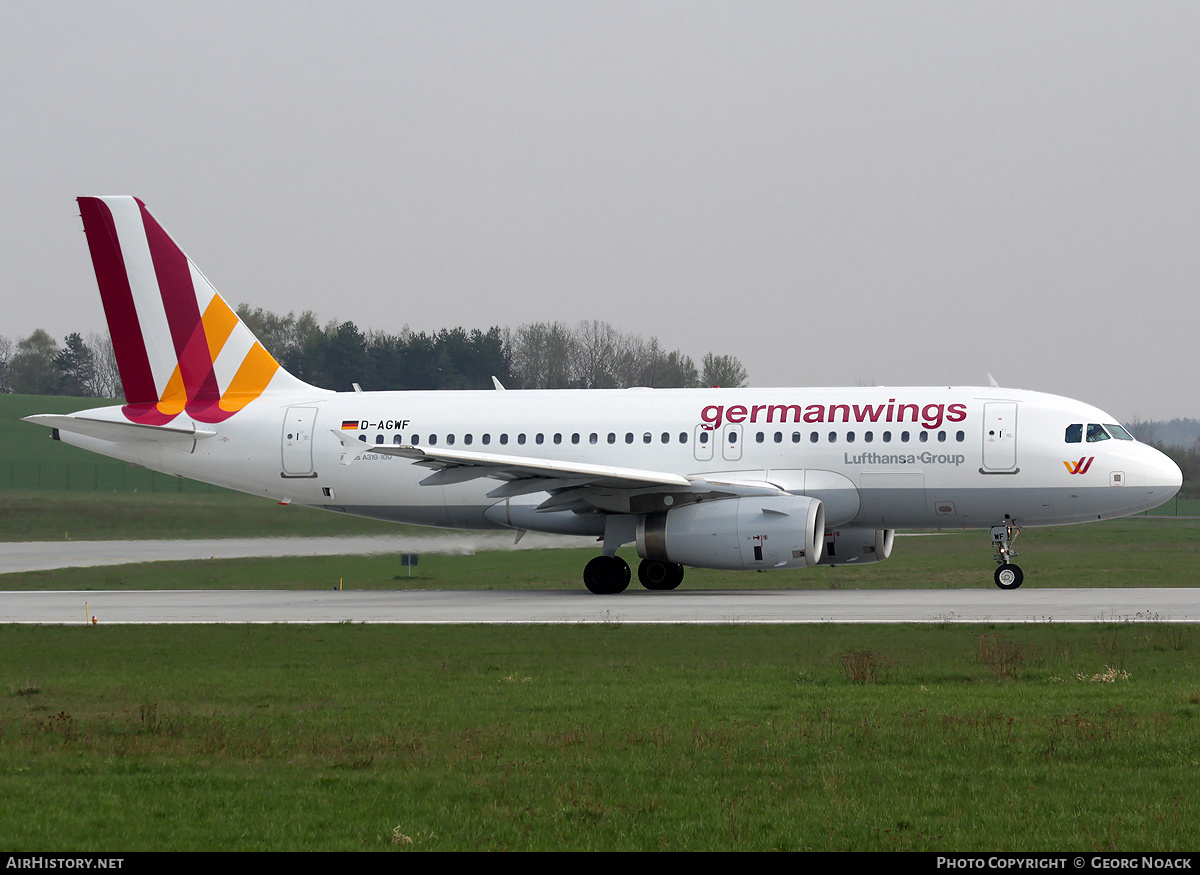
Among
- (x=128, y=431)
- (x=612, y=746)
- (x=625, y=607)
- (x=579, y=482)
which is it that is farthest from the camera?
(x=128, y=431)

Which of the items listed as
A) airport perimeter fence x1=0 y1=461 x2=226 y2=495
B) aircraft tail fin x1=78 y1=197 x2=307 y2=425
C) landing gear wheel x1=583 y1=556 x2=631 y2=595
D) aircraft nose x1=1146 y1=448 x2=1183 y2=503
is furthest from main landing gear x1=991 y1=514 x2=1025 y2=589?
airport perimeter fence x1=0 y1=461 x2=226 y2=495

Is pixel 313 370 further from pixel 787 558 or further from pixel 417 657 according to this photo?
pixel 417 657

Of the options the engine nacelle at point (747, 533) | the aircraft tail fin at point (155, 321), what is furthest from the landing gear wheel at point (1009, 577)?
the aircraft tail fin at point (155, 321)

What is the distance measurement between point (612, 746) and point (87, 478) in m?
74.7

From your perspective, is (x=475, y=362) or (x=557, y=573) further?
(x=475, y=362)

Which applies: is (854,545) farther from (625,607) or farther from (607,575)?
(625,607)

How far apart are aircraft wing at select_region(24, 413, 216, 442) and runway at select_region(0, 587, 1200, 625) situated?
4.02m

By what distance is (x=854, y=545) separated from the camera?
29562mm

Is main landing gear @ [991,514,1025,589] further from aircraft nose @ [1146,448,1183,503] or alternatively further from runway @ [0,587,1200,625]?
aircraft nose @ [1146,448,1183,503]

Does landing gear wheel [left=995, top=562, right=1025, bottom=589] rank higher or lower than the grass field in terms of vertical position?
higher

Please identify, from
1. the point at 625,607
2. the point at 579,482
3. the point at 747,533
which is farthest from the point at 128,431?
the point at 747,533

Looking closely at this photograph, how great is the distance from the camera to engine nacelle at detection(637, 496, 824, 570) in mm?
26328

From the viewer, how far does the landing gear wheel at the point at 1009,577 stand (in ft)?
89.8

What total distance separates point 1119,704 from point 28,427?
97942 mm
